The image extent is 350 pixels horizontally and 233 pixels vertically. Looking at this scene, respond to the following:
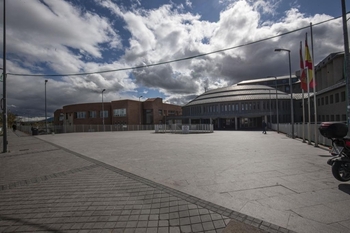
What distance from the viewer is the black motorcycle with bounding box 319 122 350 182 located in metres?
5.02

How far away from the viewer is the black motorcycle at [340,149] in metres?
5.02

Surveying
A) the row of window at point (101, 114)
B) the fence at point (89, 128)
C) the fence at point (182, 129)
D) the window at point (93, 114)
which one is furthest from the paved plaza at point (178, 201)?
the window at point (93, 114)

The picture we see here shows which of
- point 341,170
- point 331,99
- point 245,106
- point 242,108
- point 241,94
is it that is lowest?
point 341,170

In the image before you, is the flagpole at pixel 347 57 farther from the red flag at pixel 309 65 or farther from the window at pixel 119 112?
the window at pixel 119 112

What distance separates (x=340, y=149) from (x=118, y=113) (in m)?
54.7

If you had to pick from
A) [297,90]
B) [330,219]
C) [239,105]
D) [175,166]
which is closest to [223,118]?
[239,105]

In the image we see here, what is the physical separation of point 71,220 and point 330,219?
4.60 meters

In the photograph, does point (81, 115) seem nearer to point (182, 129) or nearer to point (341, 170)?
point (182, 129)

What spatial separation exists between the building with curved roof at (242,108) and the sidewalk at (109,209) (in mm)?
44946

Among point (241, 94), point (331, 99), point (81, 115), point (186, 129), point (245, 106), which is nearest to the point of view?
point (186, 129)

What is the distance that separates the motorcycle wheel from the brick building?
51.5m

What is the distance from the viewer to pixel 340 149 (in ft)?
17.1

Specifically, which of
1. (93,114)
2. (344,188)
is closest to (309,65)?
(344,188)

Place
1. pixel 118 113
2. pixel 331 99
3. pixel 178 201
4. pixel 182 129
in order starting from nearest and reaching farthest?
pixel 178 201 → pixel 182 129 → pixel 331 99 → pixel 118 113
